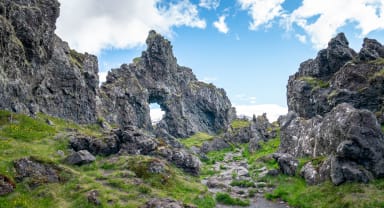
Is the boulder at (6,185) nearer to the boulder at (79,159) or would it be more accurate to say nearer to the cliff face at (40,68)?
the boulder at (79,159)

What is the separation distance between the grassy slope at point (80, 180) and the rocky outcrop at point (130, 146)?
7.15 ft

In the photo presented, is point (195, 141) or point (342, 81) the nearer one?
point (342, 81)

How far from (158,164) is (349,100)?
39651 mm

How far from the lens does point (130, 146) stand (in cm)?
4503

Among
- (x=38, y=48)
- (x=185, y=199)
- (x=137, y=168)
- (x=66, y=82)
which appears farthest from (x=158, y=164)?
(x=66, y=82)

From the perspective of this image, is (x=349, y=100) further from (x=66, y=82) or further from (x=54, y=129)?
(x=66, y=82)

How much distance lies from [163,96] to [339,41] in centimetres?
7570

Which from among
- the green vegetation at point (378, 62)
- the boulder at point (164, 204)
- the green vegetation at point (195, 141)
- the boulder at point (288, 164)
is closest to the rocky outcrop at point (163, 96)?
the green vegetation at point (195, 141)

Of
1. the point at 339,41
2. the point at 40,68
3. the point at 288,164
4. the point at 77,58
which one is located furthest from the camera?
the point at 77,58

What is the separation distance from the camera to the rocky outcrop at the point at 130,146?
43.8 meters

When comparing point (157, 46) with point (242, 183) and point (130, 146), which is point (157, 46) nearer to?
point (130, 146)

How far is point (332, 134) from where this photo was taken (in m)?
40.4

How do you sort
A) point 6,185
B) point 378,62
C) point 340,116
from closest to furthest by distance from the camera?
point 6,185, point 340,116, point 378,62

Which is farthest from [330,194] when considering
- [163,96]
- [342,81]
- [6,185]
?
[163,96]
